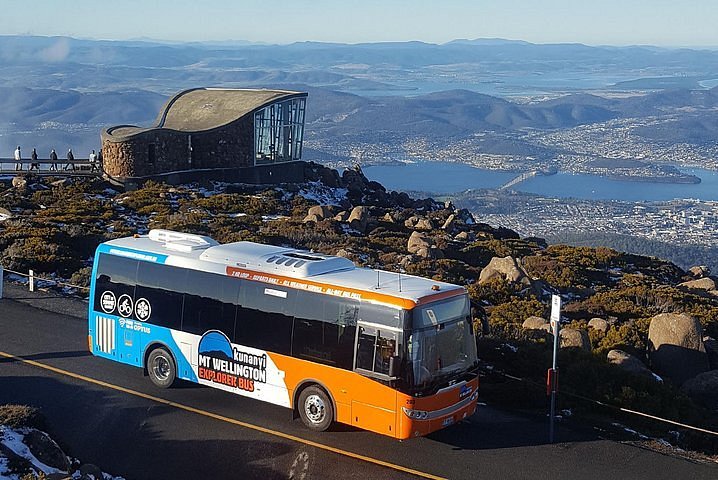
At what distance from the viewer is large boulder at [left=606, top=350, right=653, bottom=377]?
1597 cm

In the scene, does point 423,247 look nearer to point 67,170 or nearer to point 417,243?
point 417,243

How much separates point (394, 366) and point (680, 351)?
24.5 feet

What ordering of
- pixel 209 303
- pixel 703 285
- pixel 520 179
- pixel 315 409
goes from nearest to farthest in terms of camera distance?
1. pixel 315 409
2. pixel 209 303
3. pixel 703 285
4. pixel 520 179

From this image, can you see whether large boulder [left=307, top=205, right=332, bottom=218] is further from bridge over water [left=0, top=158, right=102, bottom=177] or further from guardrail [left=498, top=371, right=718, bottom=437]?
guardrail [left=498, top=371, right=718, bottom=437]

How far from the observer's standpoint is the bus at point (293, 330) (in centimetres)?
1216

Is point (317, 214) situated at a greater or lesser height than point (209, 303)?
lesser

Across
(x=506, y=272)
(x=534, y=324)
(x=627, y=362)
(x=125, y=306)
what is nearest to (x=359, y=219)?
(x=506, y=272)

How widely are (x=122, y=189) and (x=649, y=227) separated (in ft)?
222

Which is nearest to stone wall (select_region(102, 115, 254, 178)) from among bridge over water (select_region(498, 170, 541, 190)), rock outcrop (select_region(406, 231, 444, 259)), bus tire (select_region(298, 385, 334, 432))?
rock outcrop (select_region(406, 231, 444, 259))

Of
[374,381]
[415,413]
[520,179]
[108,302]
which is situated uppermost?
[374,381]

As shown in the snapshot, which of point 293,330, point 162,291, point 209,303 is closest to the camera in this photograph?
point 293,330

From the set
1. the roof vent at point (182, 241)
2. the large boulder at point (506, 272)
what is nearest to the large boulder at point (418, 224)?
the large boulder at point (506, 272)

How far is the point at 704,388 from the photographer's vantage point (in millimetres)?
16078

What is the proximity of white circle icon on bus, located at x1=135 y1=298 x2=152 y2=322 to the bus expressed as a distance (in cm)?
2
